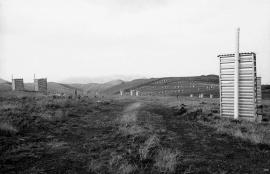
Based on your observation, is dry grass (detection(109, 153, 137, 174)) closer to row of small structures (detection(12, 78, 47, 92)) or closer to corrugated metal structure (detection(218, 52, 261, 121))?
corrugated metal structure (detection(218, 52, 261, 121))

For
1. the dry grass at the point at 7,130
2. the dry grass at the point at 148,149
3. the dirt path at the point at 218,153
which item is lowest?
the dirt path at the point at 218,153

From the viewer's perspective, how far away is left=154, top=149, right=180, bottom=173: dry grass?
21.9 ft

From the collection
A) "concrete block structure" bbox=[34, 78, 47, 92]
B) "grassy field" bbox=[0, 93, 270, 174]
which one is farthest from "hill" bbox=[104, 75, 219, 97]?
"grassy field" bbox=[0, 93, 270, 174]

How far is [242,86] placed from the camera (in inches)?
599

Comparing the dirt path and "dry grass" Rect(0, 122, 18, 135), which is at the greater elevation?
"dry grass" Rect(0, 122, 18, 135)

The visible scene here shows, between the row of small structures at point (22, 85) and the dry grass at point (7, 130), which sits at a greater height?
the row of small structures at point (22, 85)

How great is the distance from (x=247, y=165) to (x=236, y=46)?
943 centimetres

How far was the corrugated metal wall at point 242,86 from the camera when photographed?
1485 centimetres

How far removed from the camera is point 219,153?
28.0 feet

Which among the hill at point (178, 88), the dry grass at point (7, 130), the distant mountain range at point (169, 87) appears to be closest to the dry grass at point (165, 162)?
the dry grass at point (7, 130)

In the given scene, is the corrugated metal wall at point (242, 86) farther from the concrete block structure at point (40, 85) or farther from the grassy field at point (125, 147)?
the concrete block structure at point (40, 85)

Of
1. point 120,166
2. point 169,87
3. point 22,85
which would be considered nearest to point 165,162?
point 120,166

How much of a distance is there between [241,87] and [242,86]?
0.28 ft

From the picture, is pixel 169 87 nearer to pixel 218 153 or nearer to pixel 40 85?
pixel 40 85
